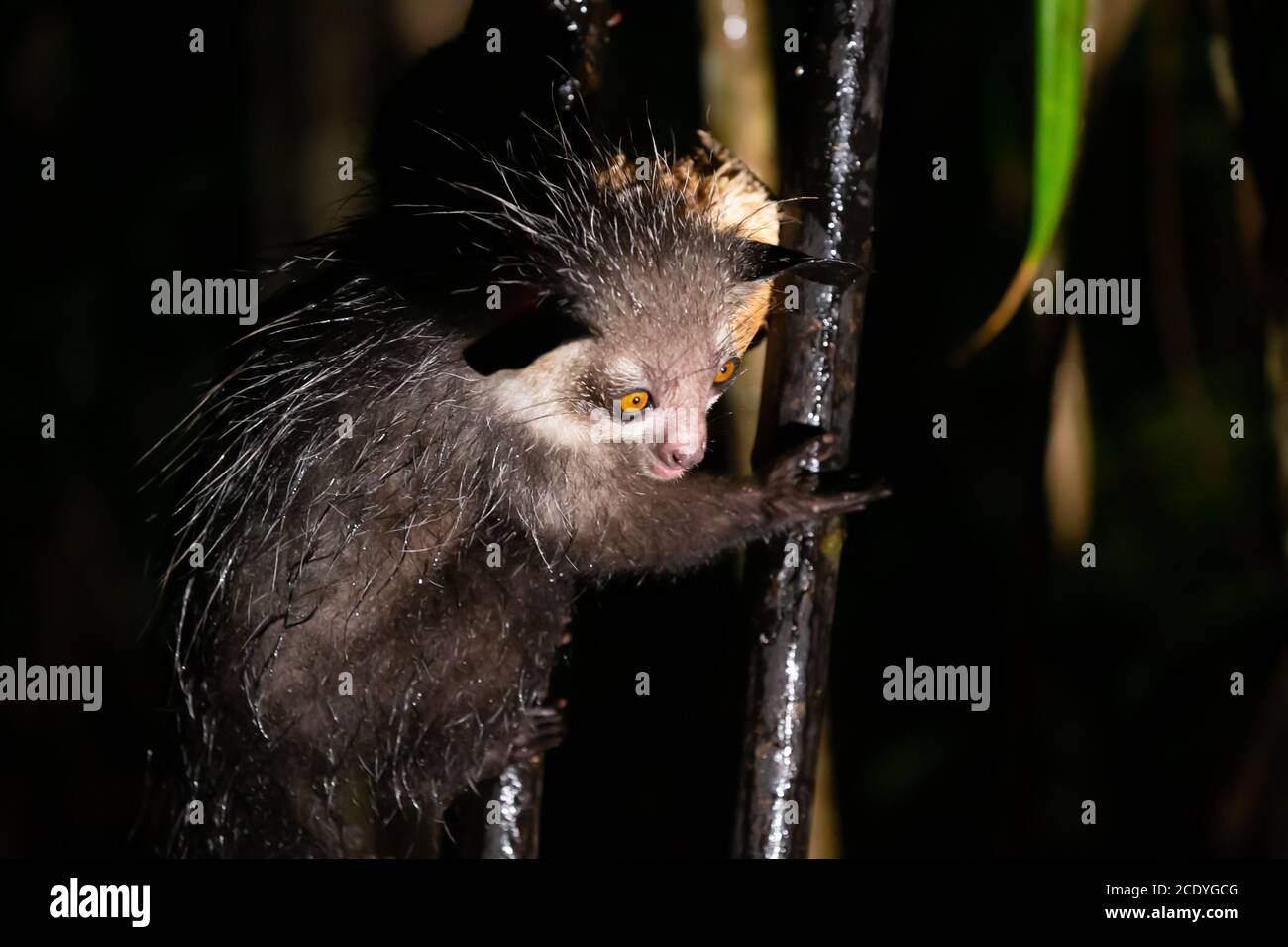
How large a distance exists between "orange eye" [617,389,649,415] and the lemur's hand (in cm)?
27

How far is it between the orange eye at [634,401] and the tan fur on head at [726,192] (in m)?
0.29

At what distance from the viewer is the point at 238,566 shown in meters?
2.44

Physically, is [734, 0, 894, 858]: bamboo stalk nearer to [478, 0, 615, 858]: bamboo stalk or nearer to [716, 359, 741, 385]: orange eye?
[716, 359, 741, 385]: orange eye

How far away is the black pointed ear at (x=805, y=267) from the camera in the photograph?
6.58 feet

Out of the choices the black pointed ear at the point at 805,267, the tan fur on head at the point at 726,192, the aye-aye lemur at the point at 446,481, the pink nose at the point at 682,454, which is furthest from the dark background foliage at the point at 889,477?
the black pointed ear at the point at 805,267

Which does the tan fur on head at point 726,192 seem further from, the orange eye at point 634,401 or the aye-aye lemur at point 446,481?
the orange eye at point 634,401

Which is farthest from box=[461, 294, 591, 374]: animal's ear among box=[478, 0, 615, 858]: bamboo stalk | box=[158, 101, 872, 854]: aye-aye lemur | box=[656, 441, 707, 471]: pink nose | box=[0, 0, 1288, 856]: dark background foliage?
box=[0, 0, 1288, 856]: dark background foliage

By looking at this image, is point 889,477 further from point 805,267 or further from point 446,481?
point 805,267

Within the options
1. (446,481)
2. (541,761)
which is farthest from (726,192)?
(541,761)

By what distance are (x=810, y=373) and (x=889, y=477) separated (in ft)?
9.23

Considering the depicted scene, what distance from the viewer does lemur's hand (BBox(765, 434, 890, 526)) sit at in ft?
7.10

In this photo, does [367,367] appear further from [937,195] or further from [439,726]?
[937,195]
